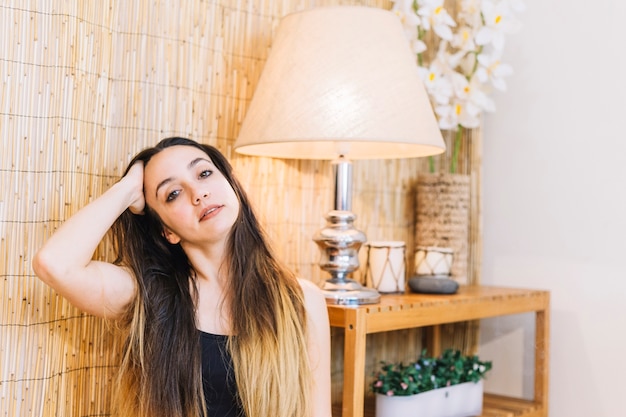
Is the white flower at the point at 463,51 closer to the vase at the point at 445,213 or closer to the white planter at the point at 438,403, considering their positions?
the vase at the point at 445,213

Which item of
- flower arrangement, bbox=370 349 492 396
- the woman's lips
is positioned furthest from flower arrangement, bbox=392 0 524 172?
the woman's lips

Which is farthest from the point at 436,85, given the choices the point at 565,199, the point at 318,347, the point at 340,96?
the point at 318,347

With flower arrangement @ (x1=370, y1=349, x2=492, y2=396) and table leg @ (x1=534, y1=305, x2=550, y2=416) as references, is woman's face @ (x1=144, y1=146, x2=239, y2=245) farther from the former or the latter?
table leg @ (x1=534, y1=305, x2=550, y2=416)

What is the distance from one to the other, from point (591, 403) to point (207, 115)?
3.84ft

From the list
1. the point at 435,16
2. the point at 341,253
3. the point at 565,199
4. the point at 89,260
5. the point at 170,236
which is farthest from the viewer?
the point at 565,199

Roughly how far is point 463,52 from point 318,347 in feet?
3.00

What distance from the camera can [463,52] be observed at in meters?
1.98

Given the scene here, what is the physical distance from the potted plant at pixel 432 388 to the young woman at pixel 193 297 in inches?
9.1

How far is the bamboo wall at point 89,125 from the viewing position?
1.34 m

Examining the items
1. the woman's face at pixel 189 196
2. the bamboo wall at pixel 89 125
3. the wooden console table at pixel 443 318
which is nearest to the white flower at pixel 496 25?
the bamboo wall at pixel 89 125

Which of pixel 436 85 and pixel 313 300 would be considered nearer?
pixel 313 300

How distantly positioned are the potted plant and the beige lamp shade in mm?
485

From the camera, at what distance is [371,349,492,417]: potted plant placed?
1636mm

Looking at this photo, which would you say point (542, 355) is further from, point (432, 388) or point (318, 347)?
point (318, 347)
